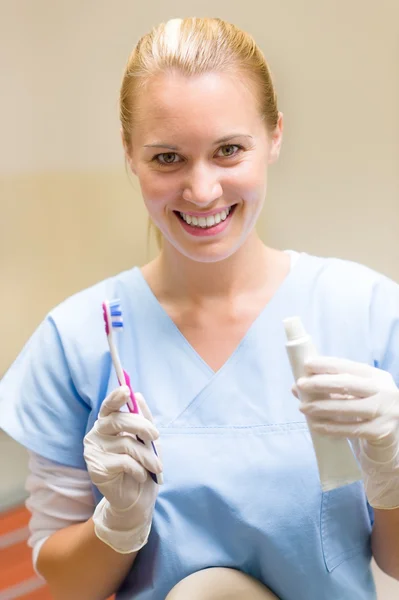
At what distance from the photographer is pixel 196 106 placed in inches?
35.8

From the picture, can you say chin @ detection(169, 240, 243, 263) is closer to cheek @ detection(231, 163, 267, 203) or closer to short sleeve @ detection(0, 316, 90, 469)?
cheek @ detection(231, 163, 267, 203)

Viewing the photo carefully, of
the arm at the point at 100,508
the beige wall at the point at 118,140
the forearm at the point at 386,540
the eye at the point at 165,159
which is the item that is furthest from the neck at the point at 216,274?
the beige wall at the point at 118,140

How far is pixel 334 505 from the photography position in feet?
3.10

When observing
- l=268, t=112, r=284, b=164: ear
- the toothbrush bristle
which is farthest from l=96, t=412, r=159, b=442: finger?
l=268, t=112, r=284, b=164: ear

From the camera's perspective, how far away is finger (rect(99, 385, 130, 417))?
810 millimetres

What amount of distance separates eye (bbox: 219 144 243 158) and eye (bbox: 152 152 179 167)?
0.06 m

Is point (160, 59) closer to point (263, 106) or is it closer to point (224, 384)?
point (263, 106)

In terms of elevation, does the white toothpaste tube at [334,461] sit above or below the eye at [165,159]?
below

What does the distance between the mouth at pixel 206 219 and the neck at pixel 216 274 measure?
0.09 m

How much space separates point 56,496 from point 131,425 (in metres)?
0.25

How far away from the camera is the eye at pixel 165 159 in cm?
95

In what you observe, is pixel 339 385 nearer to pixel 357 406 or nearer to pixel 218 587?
pixel 357 406

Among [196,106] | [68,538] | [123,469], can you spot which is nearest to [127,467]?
[123,469]

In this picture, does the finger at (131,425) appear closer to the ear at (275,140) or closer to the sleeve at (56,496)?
the sleeve at (56,496)
